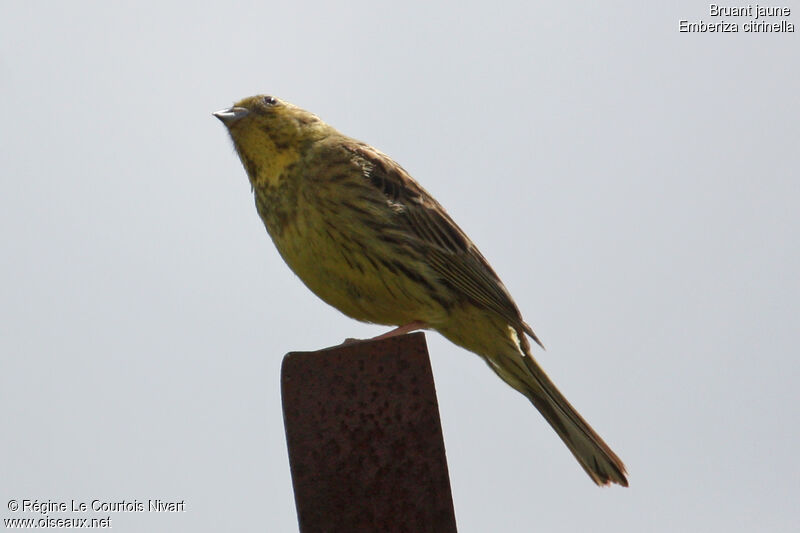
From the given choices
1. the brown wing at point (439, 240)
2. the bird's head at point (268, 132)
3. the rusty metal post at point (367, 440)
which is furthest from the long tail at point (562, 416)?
Result: the rusty metal post at point (367, 440)

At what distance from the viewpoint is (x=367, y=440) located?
3031 millimetres

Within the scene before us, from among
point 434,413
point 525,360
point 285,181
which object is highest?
point 285,181

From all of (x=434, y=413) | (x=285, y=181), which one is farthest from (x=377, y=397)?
(x=285, y=181)

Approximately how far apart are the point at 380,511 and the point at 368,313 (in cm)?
275

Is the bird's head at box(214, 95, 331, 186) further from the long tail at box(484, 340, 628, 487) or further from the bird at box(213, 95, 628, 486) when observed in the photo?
the long tail at box(484, 340, 628, 487)

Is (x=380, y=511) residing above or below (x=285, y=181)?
below

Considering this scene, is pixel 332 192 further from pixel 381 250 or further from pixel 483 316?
pixel 483 316

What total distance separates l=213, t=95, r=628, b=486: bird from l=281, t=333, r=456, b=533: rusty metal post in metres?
2.43

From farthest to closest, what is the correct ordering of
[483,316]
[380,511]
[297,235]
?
1. [483,316]
2. [297,235]
3. [380,511]

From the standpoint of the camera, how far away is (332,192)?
580 centimetres

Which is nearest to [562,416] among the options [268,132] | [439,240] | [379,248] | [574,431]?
[574,431]

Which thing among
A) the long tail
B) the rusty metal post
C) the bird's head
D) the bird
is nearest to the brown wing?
the bird

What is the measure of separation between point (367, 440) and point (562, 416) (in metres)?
3.18

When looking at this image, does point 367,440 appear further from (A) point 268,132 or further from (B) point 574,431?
(A) point 268,132
